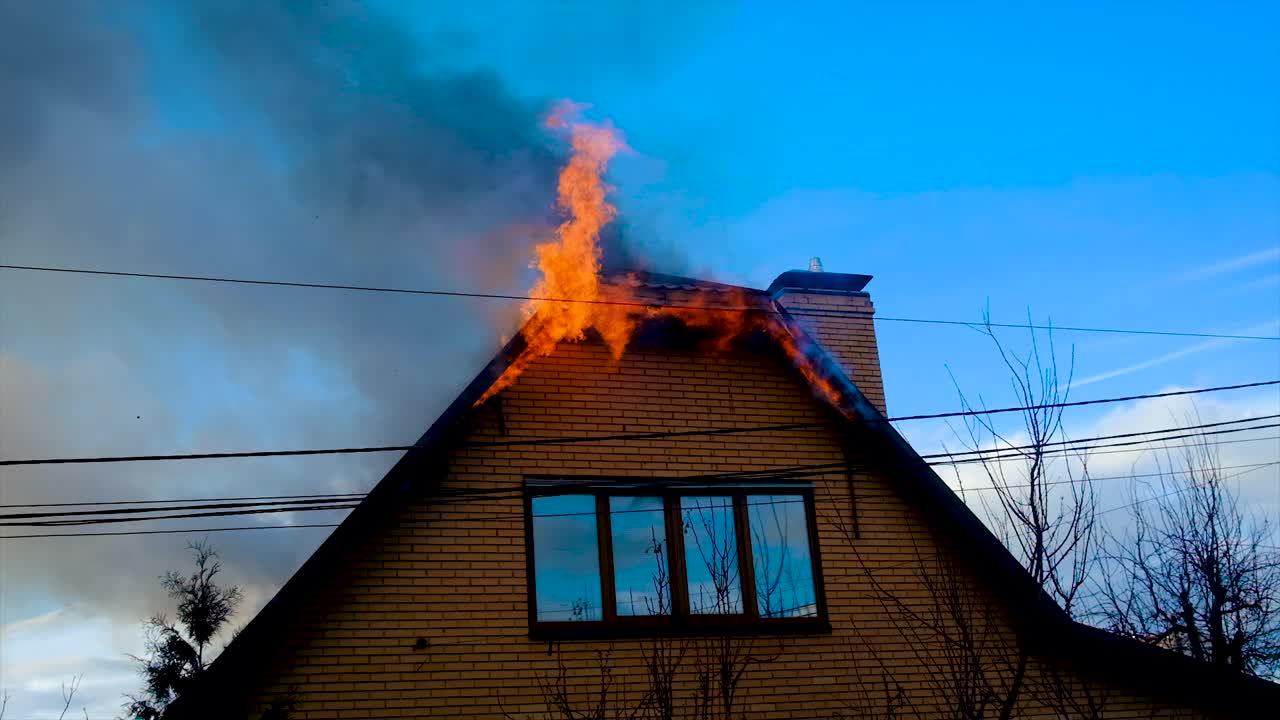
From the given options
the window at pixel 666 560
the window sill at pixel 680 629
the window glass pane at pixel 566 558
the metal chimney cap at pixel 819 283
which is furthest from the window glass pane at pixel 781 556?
the metal chimney cap at pixel 819 283

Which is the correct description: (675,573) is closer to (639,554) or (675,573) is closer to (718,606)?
(639,554)

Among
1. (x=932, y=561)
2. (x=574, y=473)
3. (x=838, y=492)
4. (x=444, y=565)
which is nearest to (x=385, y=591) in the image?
(x=444, y=565)

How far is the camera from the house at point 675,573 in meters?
9.70

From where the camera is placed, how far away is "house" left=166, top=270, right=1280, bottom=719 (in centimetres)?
970

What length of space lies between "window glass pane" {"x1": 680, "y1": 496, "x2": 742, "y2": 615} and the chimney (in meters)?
2.58

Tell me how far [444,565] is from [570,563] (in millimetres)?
1232

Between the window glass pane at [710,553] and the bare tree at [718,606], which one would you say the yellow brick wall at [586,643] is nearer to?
the bare tree at [718,606]

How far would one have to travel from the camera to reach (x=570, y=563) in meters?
10.6

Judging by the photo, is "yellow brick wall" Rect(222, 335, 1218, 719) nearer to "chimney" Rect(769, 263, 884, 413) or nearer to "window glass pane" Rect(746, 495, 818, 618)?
"window glass pane" Rect(746, 495, 818, 618)

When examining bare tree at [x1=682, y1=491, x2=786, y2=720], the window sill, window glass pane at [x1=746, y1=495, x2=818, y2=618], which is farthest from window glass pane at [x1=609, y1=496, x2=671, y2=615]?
window glass pane at [x1=746, y1=495, x2=818, y2=618]

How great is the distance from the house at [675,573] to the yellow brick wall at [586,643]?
2 centimetres

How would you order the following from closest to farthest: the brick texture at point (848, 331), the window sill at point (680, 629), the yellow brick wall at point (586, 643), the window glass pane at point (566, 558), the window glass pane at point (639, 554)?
the yellow brick wall at point (586, 643) → the window sill at point (680, 629) → the window glass pane at point (566, 558) → the window glass pane at point (639, 554) → the brick texture at point (848, 331)

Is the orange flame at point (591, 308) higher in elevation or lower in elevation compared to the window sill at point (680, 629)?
higher

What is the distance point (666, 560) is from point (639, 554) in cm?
27
